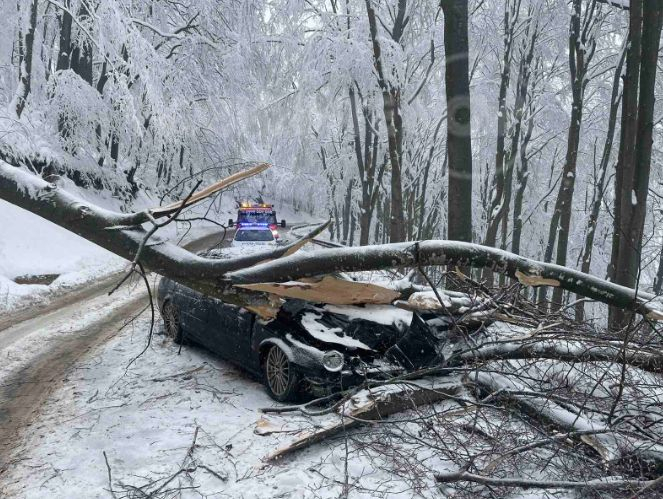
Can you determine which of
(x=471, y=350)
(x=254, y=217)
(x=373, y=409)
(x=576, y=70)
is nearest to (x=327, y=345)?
(x=373, y=409)

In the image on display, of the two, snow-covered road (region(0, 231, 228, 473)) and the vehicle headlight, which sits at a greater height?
the vehicle headlight

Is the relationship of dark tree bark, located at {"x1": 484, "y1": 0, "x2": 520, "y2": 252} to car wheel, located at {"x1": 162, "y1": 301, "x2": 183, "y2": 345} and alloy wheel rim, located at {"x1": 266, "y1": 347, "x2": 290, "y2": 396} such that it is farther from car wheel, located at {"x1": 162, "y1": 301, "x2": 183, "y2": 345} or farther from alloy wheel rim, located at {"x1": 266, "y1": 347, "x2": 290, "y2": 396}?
alloy wheel rim, located at {"x1": 266, "y1": 347, "x2": 290, "y2": 396}

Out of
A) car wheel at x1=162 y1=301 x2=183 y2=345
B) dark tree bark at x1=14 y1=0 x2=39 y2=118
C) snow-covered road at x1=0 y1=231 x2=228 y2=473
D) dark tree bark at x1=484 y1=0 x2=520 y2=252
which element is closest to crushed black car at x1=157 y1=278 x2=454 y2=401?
car wheel at x1=162 y1=301 x2=183 y2=345

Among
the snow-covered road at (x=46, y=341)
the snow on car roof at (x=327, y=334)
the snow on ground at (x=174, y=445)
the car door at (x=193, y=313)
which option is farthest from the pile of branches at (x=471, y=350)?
the snow-covered road at (x=46, y=341)

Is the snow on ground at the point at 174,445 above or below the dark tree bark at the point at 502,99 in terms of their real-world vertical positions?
below

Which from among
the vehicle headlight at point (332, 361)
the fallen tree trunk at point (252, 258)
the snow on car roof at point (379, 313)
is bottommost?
the vehicle headlight at point (332, 361)

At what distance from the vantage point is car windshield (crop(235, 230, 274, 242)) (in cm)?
1761

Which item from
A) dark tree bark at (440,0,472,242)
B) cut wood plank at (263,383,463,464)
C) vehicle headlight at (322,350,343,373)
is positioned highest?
dark tree bark at (440,0,472,242)

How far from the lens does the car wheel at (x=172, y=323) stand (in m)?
7.93

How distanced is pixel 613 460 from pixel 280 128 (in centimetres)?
1746

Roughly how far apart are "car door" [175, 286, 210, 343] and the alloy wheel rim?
1.61m

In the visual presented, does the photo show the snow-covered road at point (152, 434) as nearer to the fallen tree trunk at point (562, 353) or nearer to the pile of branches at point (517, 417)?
the pile of branches at point (517, 417)

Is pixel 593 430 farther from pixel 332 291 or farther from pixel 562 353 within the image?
pixel 332 291

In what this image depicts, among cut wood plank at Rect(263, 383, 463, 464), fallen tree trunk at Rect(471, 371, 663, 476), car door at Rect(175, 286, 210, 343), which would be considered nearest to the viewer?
fallen tree trunk at Rect(471, 371, 663, 476)
